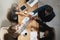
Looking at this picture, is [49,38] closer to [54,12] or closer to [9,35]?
[54,12]

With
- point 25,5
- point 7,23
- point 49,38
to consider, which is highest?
point 25,5

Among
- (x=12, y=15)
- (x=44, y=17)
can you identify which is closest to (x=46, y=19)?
(x=44, y=17)

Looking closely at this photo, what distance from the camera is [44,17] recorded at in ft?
4.33

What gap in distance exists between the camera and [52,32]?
130 centimetres

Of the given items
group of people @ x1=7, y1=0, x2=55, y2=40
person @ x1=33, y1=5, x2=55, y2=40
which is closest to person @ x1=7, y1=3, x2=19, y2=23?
group of people @ x1=7, y1=0, x2=55, y2=40

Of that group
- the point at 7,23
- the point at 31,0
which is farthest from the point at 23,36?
the point at 31,0

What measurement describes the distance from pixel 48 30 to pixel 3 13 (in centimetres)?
42

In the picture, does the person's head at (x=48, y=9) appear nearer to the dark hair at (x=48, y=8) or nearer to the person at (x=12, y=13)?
the dark hair at (x=48, y=8)

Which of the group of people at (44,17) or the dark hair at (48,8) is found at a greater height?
the dark hair at (48,8)

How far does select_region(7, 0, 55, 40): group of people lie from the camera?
4.30ft

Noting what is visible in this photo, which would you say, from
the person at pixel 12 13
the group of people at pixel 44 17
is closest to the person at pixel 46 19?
the group of people at pixel 44 17

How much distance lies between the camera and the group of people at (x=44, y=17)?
1312mm

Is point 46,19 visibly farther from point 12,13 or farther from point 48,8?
point 12,13

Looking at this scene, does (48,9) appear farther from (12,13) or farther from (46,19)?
(12,13)
